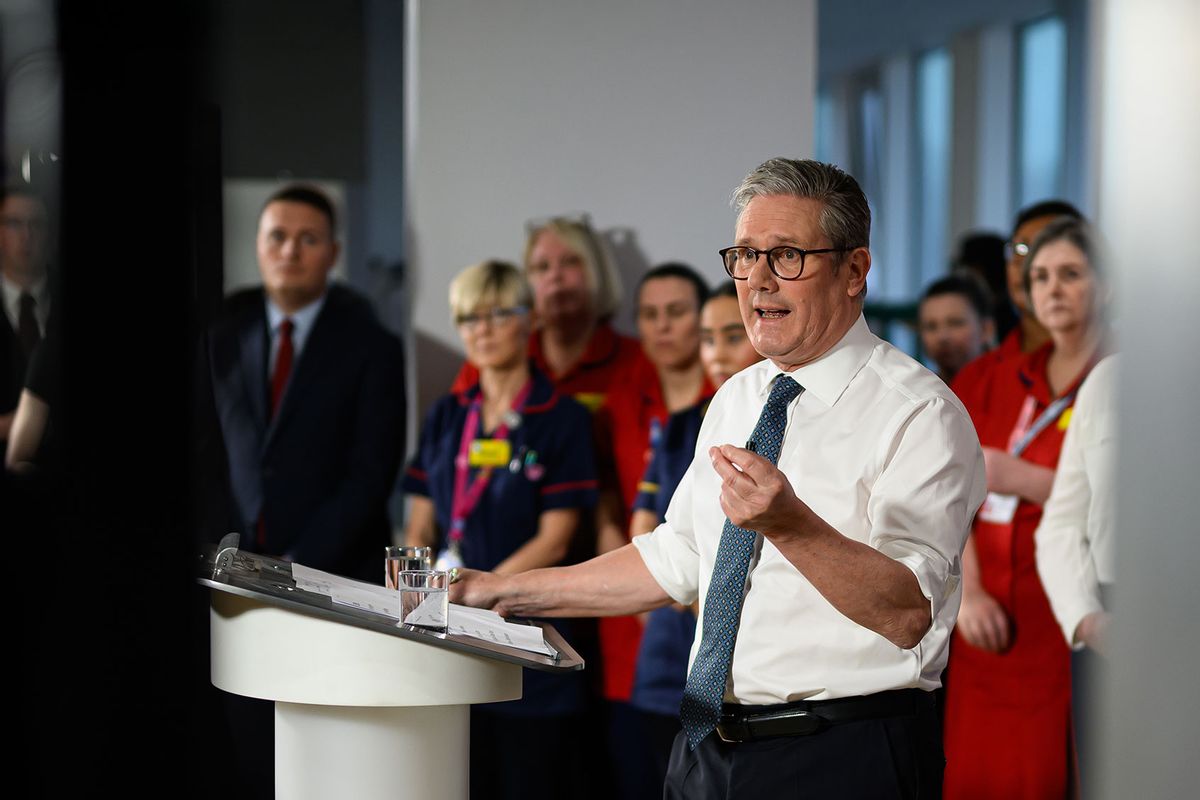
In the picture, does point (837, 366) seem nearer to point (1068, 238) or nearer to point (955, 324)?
point (1068, 238)

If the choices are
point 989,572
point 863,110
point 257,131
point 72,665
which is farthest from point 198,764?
point 863,110

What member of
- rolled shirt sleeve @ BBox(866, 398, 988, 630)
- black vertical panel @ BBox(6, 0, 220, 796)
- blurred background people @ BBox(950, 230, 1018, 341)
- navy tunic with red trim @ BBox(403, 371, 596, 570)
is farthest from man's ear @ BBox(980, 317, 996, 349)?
black vertical panel @ BBox(6, 0, 220, 796)

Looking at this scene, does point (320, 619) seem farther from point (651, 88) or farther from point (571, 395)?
point (651, 88)

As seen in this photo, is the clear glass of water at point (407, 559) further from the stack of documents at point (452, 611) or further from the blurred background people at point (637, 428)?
the blurred background people at point (637, 428)

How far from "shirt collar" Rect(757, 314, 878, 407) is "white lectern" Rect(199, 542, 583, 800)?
1.66 feet

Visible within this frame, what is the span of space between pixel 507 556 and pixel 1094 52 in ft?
8.28

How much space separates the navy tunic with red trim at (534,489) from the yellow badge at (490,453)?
0.02 meters

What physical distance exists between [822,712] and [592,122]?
290 centimetres

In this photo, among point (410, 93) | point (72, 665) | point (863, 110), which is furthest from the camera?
point (863, 110)

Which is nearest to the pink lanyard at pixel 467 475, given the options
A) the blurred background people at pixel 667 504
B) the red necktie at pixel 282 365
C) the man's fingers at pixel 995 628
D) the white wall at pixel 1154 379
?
the blurred background people at pixel 667 504

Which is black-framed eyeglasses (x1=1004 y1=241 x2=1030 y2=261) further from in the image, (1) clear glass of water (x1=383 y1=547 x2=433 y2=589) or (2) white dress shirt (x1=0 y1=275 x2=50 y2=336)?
(2) white dress shirt (x1=0 y1=275 x2=50 y2=336)

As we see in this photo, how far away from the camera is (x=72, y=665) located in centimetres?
135

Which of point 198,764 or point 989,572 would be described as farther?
point 989,572

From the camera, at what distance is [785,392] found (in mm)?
1847
